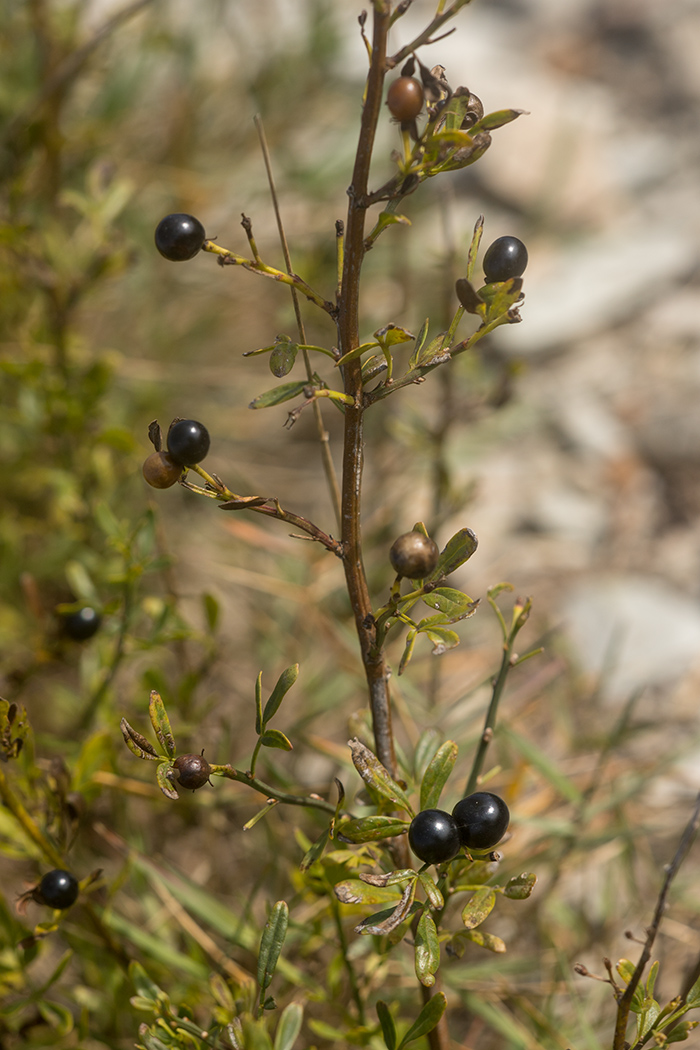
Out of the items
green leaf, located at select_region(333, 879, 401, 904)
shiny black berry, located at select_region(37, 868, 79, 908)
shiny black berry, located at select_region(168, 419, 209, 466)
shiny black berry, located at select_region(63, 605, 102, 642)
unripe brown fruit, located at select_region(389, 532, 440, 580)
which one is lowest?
shiny black berry, located at select_region(37, 868, 79, 908)

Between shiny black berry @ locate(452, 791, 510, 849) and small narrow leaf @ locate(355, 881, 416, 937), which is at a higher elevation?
shiny black berry @ locate(452, 791, 510, 849)

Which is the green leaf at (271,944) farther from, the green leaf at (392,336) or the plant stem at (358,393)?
the green leaf at (392,336)

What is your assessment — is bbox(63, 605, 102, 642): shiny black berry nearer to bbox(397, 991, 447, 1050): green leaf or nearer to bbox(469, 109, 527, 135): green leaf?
bbox(397, 991, 447, 1050): green leaf

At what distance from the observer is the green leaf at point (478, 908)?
646 mm

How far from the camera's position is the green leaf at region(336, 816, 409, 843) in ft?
2.18

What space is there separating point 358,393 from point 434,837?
0.31 m

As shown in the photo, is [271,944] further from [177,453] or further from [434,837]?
[177,453]

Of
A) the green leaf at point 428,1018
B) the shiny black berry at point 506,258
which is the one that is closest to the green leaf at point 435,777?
the green leaf at point 428,1018

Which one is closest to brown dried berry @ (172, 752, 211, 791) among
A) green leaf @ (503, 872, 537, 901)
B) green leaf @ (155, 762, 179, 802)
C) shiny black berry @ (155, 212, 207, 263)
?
green leaf @ (155, 762, 179, 802)

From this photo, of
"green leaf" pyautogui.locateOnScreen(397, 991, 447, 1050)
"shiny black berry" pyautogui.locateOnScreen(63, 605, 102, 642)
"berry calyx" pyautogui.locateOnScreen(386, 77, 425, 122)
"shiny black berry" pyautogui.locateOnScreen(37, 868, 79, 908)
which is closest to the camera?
"berry calyx" pyautogui.locateOnScreen(386, 77, 425, 122)

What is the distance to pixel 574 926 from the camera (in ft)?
4.46

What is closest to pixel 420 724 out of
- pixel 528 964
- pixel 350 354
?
pixel 528 964

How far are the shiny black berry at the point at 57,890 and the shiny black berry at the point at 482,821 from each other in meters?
0.38

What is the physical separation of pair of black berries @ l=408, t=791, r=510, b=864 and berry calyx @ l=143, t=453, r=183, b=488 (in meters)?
0.29
